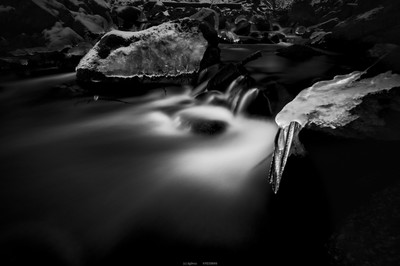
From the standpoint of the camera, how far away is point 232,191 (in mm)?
3660

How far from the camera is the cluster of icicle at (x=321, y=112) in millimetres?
3314

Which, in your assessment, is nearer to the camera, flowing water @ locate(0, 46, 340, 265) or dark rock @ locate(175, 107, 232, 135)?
flowing water @ locate(0, 46, 340, 265)

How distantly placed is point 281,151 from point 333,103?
3.32ft

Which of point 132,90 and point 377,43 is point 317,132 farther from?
point 377,43

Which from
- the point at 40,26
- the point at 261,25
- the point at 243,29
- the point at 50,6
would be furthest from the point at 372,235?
the point at 261,25

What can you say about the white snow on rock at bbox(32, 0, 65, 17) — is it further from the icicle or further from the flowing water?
the icicle

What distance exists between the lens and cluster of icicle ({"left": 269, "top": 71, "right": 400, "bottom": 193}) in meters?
3.31

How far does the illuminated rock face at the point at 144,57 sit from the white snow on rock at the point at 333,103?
17.9 ft

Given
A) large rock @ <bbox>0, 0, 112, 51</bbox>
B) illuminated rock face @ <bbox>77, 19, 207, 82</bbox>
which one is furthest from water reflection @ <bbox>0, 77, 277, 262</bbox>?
large rock @ <bbox>0, 0, 112, 51</bbox>

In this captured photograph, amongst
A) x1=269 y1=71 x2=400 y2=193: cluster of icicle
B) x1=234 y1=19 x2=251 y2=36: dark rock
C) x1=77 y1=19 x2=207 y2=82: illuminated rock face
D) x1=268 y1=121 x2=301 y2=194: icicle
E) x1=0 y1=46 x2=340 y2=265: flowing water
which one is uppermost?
x1=234 y1=19 x2=251 y2=36: dark rock

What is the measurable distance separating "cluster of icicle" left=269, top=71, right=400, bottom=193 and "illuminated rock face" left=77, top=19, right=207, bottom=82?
5554 mm

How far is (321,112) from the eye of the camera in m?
3.50

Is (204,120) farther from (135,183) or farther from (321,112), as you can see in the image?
(321,112)

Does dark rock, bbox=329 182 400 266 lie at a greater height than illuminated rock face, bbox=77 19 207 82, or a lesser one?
lesser
